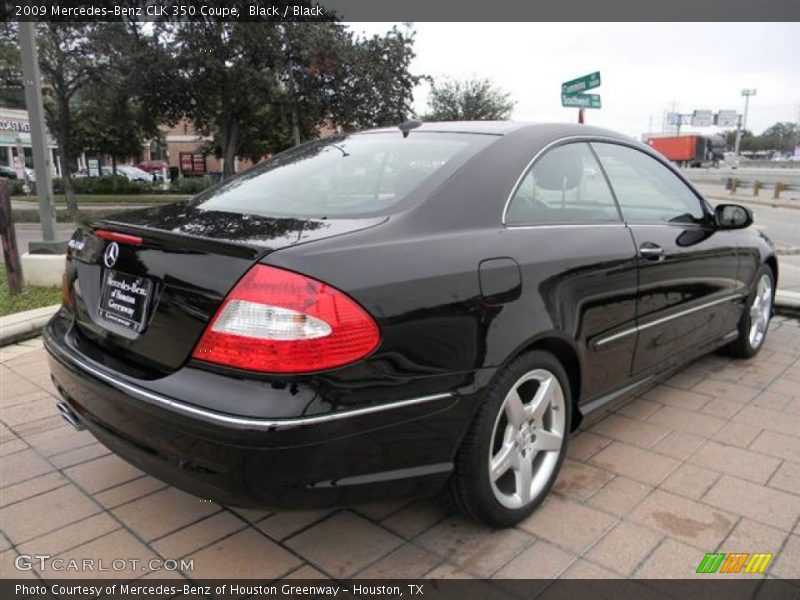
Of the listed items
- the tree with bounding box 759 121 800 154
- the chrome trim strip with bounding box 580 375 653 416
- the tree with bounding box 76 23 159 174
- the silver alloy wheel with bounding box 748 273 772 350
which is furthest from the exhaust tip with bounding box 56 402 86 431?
the tree with bounding box 759 121 800 154

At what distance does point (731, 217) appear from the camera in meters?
3.84

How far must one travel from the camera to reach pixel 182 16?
55.2ft

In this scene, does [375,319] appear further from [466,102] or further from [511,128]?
[466,102]

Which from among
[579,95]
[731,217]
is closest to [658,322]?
[731,217]

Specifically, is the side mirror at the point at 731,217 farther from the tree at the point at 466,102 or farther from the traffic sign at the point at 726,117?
the traffic sign at the point at 726,117

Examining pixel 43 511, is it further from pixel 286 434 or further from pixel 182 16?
pixel 182 16

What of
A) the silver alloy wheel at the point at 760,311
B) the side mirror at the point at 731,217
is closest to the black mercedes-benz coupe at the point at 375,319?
the side mirror at the point at 731,217

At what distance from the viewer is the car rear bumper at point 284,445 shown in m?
1.83

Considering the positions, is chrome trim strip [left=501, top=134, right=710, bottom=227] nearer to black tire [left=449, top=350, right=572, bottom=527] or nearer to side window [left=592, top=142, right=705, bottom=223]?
side window [left=592, top=142, right=705, bottom=223]

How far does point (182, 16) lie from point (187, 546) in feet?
56.8

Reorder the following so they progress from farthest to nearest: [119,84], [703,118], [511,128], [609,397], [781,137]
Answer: [781,137], [703,118], [119,84], [609,397], [511,128]

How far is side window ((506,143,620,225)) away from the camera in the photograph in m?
2.63

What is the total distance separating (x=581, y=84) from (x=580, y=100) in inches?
10.5

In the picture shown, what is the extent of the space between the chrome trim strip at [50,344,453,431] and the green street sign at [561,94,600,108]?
8.11 m
